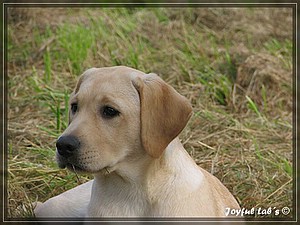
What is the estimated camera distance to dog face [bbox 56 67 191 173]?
3.78 m

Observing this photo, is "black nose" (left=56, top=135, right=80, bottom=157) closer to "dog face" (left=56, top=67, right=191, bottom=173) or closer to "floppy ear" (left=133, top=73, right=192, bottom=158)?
"dog face" (left=56, top=67, right=191, bottom=173)

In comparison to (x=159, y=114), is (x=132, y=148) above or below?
below

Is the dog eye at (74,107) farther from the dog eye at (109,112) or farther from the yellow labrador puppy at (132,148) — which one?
the dog eye at (109,112)

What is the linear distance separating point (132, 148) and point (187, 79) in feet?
11.9

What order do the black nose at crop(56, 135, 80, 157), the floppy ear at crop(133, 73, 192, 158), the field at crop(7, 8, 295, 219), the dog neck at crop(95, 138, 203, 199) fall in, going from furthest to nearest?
the field at crop(7, 8, 295, 219), the dog neck at crop(95, 138, 203, 199), the floppy ear at crop(133, 73, 192, 158), the black nose at crop(56, 135, 80, 157)

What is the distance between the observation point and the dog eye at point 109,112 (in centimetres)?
386

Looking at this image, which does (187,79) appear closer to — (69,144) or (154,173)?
(154,173)

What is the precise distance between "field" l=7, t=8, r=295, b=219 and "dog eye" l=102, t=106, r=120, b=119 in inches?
45.7

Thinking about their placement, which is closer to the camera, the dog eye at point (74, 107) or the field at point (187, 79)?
the dog eye at point (74, 107)

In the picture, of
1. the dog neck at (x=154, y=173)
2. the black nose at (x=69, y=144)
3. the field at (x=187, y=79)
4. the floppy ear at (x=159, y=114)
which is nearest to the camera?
the black nose at (x=69, y=144)

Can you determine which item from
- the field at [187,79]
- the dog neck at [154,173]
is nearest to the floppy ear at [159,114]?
the dog neck at [154,173]

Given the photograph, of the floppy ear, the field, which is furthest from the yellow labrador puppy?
the field

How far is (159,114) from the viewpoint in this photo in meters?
3.91

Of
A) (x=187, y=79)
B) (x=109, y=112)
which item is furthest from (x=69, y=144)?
(x=187, y=79)
